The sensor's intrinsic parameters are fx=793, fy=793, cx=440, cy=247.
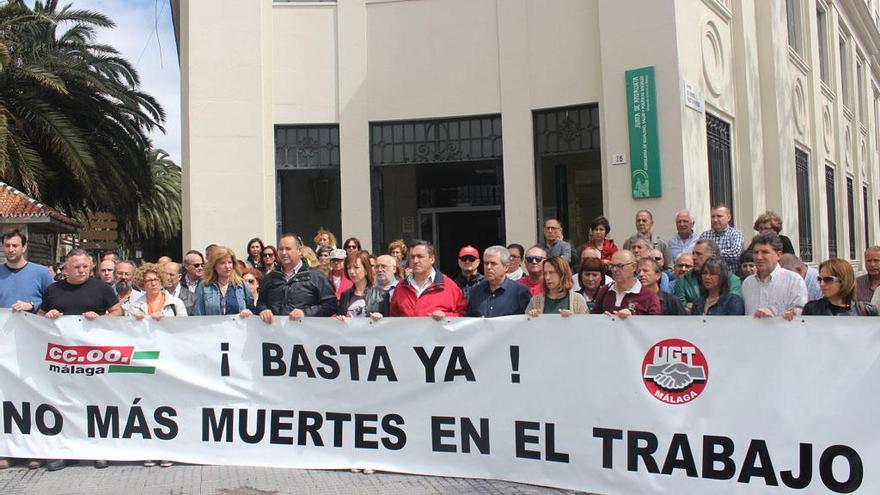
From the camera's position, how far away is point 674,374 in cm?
507

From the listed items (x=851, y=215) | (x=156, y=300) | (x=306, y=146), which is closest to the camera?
(x=156, y=300)

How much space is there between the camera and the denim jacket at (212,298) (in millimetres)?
6980

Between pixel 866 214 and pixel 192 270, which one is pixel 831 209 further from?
pixel 192 270

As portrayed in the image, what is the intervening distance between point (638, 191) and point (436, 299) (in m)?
6.53

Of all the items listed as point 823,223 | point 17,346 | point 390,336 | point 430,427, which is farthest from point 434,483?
point 823,223

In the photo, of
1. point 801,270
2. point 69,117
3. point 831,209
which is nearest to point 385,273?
point 801,270

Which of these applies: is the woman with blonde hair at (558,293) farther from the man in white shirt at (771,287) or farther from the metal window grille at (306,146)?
the metal window grille at (306,146)

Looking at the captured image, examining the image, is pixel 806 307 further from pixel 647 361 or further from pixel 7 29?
pixel 7 29

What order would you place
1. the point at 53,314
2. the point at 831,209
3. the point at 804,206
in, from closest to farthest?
1. the point at 53,314
2. the point at 804,206
3. the point at 831,209

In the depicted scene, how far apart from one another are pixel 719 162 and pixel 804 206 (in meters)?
→ 6.94

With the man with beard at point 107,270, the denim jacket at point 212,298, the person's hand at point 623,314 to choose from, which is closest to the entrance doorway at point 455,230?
the man with beard at point 107,270

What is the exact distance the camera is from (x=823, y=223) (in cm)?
2056

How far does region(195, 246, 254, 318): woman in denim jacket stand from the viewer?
6.98 m

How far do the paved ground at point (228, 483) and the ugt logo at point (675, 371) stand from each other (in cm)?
96
